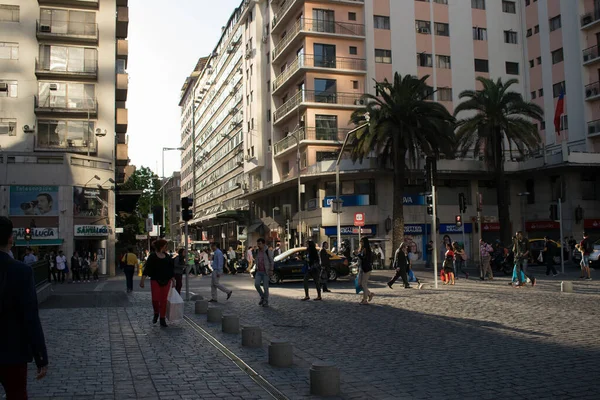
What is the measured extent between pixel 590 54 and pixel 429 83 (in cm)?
1236

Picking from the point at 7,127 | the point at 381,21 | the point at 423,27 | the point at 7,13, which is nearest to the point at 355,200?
the point at 381,21

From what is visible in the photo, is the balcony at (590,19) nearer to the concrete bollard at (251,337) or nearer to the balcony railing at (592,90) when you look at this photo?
the balcony railing at (592,90)

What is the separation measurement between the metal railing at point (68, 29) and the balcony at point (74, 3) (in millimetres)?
1247

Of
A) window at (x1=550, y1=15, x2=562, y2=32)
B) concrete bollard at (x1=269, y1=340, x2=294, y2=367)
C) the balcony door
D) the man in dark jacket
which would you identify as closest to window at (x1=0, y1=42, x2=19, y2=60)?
the balcony door

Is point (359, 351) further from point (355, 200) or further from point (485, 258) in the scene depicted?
point (355, 200)

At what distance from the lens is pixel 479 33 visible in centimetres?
5366

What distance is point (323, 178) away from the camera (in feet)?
153

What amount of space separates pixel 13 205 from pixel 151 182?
179 feet

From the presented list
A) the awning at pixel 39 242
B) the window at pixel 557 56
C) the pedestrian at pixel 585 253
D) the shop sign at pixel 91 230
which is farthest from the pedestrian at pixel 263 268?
the window at pixel 557 56

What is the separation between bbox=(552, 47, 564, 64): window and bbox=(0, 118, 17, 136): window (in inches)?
1668

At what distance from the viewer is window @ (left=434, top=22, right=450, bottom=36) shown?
171 ft

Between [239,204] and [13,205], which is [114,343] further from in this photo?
[239,204]

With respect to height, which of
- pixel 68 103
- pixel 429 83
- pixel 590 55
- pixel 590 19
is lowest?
pixel 68 103

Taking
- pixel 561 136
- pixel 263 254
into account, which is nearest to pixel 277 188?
pixel 561 136
